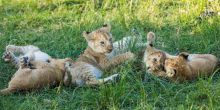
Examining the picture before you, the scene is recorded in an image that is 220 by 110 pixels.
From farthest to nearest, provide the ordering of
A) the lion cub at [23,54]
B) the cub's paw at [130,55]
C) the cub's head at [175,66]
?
1. the lion cub at [23,54]
2. the cub's paw at [130,55]
3. the cub's head at [175,66]

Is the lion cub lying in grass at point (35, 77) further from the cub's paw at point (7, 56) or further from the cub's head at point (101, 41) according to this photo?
the cub's paw at point (7, 56)

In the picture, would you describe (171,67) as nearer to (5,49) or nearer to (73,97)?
(73,97)

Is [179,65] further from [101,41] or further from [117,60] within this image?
[101,41]

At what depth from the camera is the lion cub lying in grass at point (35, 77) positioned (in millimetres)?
5609

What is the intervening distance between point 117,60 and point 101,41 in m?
0.25

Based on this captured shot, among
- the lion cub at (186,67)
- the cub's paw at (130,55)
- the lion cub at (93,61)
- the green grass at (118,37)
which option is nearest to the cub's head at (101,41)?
the lion cub at (93,61)

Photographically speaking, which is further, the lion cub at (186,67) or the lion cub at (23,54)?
the lion cub at (23,54)

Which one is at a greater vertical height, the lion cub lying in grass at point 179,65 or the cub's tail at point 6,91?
the lion cub lying in grass at point 179,65

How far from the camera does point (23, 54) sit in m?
6.72

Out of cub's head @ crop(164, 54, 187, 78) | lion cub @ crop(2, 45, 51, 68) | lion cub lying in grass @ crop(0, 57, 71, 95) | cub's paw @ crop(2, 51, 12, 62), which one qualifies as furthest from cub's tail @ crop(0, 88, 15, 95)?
cub's head @ crop(164, 54, 187, 78)

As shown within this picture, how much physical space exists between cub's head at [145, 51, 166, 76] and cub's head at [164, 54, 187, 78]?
0.31 ft

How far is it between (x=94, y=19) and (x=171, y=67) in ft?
7.11

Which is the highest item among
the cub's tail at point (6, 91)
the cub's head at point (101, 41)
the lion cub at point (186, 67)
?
the cub's head at point (101, 41)

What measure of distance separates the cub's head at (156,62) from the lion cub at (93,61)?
0.30m
